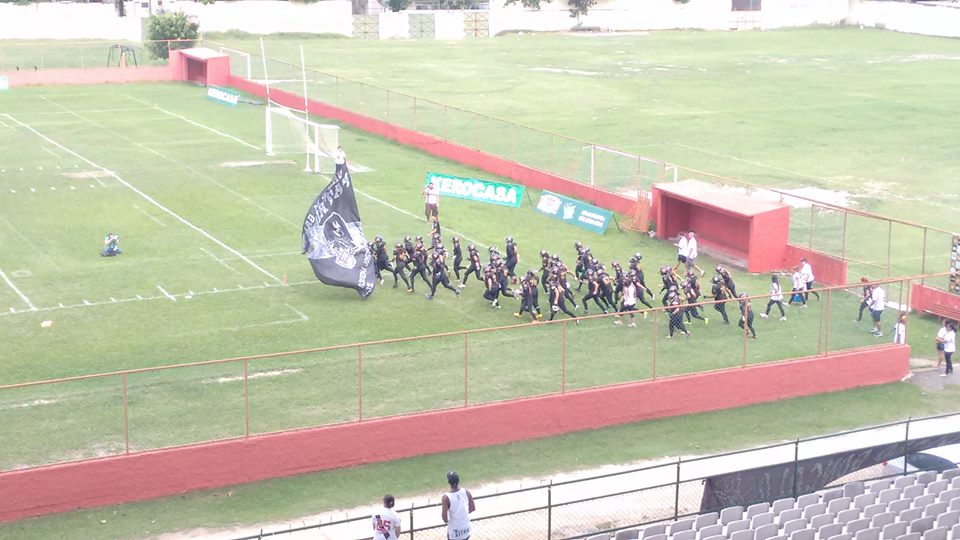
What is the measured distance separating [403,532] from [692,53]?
73.6 meters

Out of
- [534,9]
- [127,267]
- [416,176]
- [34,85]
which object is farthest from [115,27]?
[127,267]

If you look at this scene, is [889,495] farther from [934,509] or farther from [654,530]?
[654,530]

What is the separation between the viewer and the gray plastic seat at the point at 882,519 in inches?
706

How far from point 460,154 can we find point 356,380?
1029 inches

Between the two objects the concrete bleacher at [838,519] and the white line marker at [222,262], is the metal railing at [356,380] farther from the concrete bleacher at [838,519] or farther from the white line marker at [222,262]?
the white line marker at [222,262]

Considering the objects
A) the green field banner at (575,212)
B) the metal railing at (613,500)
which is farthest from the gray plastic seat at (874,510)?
the green field banner at (575,212)

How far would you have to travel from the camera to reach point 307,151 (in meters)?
49.5

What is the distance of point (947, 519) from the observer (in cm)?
1795

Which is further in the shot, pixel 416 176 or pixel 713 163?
pixel 713 163

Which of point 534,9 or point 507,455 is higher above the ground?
point 534,9

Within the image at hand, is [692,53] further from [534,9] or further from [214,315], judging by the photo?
[214,315]

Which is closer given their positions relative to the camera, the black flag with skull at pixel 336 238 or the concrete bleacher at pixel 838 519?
the concrete bleacher at pixel 838 519

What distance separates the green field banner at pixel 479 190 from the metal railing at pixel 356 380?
45.6 feet

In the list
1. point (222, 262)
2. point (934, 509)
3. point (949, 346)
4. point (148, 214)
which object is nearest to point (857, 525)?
point (934, 509)
